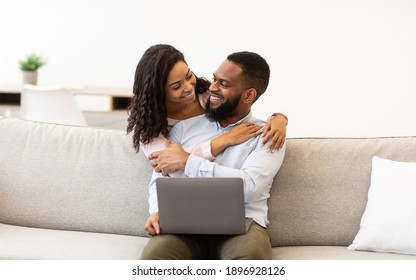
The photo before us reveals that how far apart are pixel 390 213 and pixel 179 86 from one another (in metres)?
0.84

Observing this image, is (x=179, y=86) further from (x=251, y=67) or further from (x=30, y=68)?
(x=30, y=68)

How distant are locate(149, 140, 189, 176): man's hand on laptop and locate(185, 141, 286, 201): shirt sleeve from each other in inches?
1.4

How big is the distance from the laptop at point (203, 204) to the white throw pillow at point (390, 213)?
0.44 m

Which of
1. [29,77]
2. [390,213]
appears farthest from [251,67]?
[29,77]

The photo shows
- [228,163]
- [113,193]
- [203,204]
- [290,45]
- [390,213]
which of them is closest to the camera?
[203,204]

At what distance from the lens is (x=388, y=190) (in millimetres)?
2131

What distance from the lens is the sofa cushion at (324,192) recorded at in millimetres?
2238

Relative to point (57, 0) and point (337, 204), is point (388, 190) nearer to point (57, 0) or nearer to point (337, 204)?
point (337, 204)

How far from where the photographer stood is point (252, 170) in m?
2.10

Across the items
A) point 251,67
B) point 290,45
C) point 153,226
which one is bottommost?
point 153,226

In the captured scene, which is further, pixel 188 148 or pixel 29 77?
pixel 29 77

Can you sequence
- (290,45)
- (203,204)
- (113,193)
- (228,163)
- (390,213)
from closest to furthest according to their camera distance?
(203,204), (390,213), (228,163), (113,193), (290,45)

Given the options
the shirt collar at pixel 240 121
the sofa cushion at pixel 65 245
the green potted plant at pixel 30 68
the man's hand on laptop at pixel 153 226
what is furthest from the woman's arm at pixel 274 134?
the green potted plant at pixel 30 68

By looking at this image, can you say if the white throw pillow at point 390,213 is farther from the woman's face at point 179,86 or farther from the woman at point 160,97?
the woman's face at point 179,86
